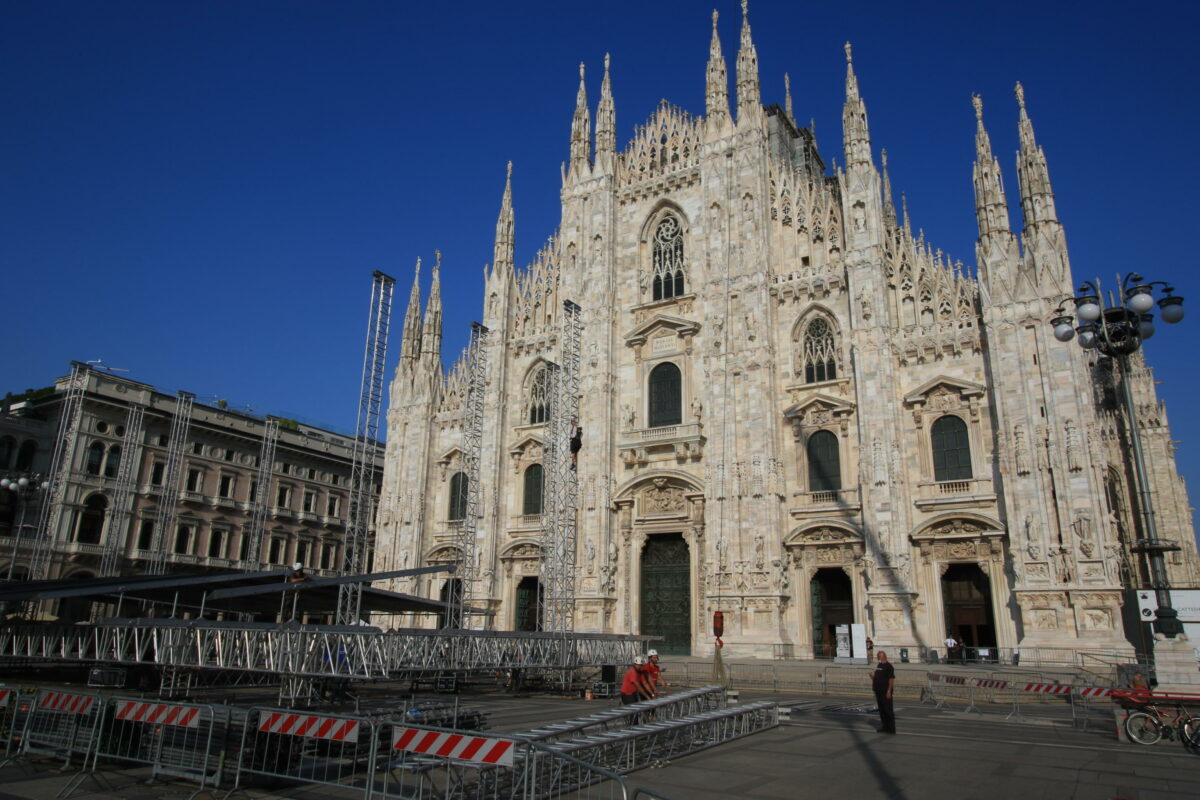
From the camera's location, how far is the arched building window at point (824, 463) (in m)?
28.8

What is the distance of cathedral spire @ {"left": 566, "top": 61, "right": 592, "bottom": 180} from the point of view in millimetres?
38375

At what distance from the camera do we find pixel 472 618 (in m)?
35.2

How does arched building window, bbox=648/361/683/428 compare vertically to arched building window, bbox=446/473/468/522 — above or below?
above

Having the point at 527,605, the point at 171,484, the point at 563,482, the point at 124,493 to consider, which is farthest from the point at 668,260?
the point at 124,493

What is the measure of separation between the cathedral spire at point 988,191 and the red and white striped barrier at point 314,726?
2609 centimetres

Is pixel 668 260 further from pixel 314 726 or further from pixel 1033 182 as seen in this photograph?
pixel 314 726

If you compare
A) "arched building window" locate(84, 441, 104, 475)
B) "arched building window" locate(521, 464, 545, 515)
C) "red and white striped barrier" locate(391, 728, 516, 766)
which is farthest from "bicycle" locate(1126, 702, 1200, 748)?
"arched building window" locate(84, 441, 104, 475)

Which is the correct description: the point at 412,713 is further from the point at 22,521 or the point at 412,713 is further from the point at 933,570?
the point at 22,521

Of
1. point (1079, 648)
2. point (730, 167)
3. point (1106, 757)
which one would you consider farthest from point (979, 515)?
point (730, 167)

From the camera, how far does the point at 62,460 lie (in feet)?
127

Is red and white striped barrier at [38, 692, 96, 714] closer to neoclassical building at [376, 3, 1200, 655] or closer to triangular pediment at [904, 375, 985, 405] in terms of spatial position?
neoclassical building at [376, 3, 1200, 655]

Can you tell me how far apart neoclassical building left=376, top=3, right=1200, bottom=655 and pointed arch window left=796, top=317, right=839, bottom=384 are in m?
0.08

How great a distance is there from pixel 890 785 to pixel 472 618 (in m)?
28.0

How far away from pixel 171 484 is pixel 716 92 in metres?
33.2
